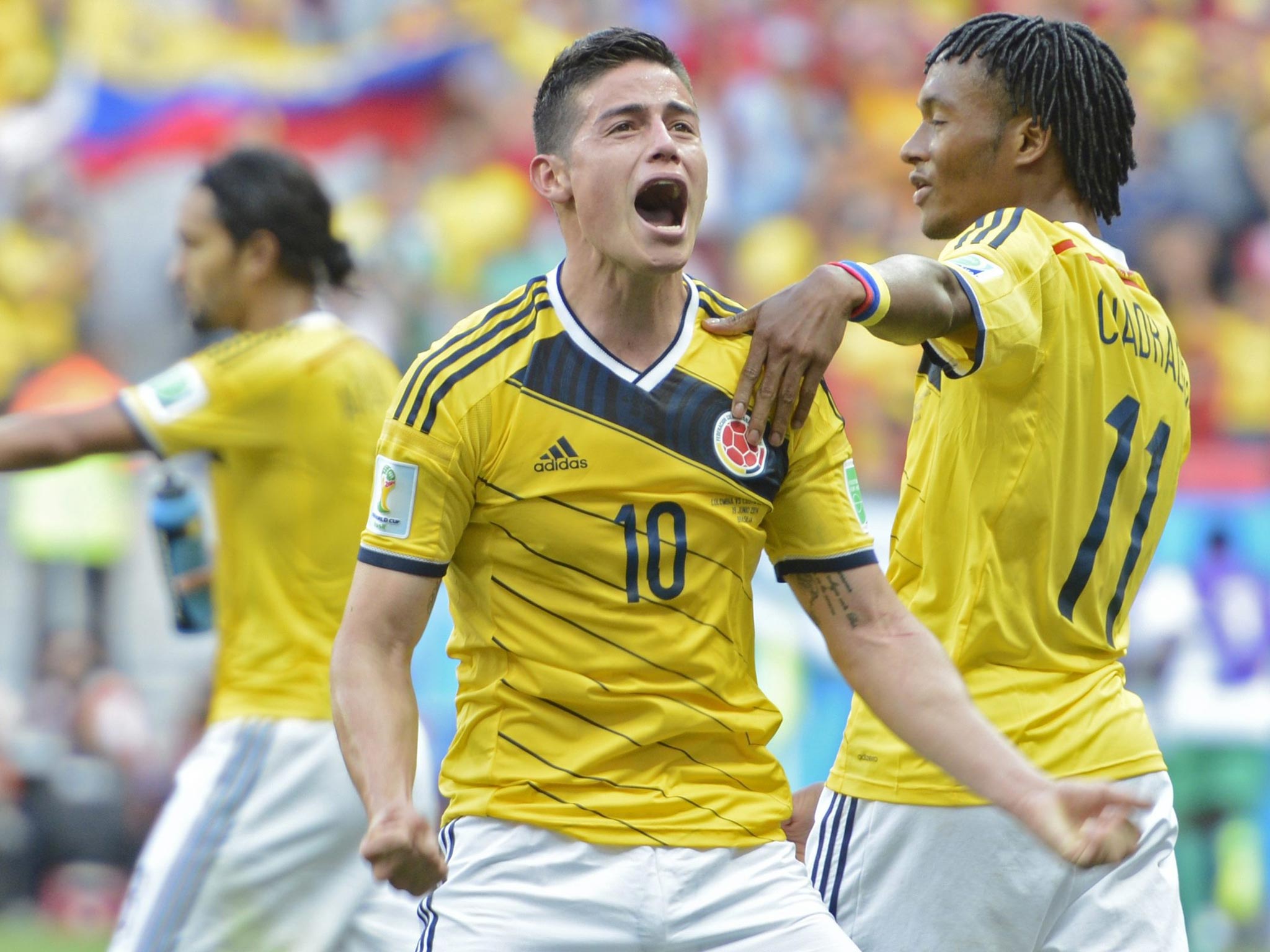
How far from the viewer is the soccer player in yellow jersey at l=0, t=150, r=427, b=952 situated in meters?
4.82

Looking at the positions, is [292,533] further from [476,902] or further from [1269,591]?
[1269,591]

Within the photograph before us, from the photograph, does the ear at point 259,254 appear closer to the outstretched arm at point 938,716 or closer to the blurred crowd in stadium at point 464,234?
the outstretched arm at point 938,716

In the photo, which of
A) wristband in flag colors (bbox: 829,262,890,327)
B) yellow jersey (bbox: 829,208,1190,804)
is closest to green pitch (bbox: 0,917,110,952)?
yellow jersey (bbox: 829,208,1190,804)

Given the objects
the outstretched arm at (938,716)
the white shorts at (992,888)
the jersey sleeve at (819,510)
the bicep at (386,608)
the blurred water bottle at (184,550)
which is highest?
the jersey sleeve at (819,510)

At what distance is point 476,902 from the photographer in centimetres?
327

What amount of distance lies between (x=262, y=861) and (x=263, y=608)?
0.73m

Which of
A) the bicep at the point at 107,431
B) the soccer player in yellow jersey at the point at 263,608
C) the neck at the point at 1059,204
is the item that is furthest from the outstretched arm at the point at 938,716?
the bicep at the point at 107,431

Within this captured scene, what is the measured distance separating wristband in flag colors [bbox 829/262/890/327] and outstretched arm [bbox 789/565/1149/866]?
1.68ft

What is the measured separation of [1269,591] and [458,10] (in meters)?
8.25

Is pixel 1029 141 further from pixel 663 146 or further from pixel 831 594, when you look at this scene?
pixel 831 594

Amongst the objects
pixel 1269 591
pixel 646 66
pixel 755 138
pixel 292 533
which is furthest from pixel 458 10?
pixel 646 66

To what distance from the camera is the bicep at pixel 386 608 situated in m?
3.26

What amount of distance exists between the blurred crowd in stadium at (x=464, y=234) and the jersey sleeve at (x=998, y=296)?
5.71 m

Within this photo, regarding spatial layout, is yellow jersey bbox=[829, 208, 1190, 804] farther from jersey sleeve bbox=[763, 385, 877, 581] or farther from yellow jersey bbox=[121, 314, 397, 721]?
yellow jersey bbox=[121, 314, 397, 721]
